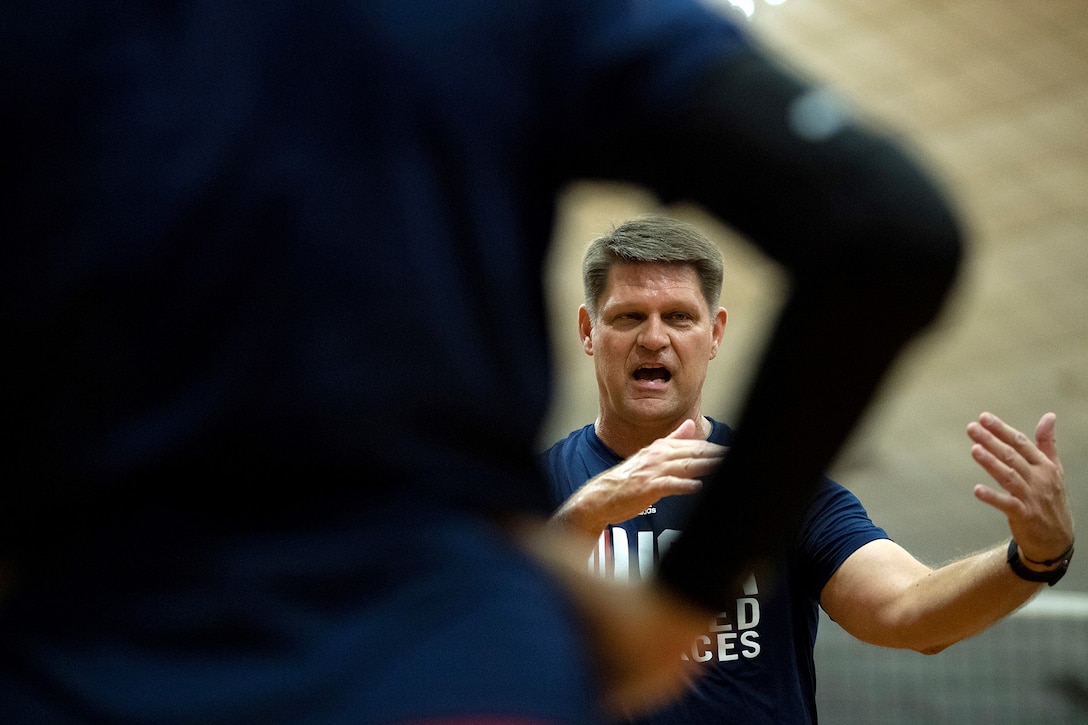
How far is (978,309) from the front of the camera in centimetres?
1234

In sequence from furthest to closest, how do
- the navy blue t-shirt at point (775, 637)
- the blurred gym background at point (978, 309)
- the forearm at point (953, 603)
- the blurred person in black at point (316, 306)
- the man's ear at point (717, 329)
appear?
1. the blurred gym background at point (978, 309)
2. the man's ear at point (717, 329)
3. the navy blue t-shirt at point (775, 637)
4. the forearm at point (953, 603)
5. the blurred person in black at point (316, 306)

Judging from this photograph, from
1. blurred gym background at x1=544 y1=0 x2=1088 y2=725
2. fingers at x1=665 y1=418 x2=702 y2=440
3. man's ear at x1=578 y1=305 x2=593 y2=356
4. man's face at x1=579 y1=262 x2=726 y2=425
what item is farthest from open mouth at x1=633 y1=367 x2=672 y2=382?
blurred gym background at x1=544 y1=0 x2=1088 y2=725

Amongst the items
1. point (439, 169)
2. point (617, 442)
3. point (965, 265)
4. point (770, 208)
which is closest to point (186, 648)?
point (439, 169)

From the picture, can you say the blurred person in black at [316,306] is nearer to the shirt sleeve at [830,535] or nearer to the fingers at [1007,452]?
the fingers at [1007,452]

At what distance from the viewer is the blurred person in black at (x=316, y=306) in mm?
638

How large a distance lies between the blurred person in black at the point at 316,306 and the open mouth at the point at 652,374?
2.29 metres

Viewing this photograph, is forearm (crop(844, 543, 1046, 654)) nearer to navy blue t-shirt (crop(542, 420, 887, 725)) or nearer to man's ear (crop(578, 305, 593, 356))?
navy blue t-shirt (crop(542, 420, 887, 725))

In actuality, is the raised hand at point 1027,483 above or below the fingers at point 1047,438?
below

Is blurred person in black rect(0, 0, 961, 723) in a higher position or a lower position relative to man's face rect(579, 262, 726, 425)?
lower

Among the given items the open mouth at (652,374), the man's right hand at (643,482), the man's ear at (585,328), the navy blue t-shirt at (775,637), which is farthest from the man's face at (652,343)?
the man's right hand at (643,482)

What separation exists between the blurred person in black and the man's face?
2.25 metres

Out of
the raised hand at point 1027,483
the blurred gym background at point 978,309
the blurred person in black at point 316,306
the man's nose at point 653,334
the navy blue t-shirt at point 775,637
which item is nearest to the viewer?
the blurred person in black at point 316,306

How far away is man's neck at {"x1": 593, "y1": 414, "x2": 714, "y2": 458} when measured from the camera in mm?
2986

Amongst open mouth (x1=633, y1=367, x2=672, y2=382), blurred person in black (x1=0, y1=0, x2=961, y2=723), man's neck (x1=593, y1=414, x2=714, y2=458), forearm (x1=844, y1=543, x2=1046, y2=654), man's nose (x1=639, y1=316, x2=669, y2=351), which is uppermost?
man's nose (x1=639, y1=316, x2=669, y2=351)
